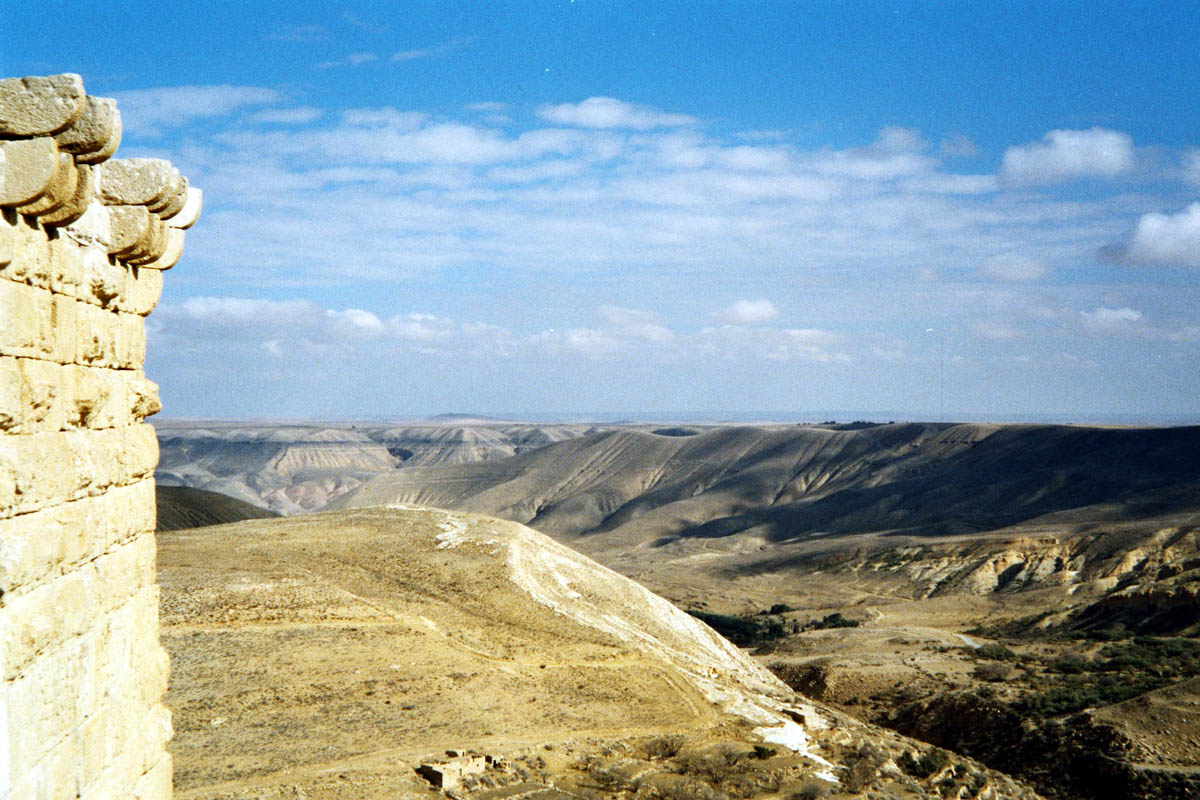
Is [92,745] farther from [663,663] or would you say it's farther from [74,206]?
[663,663]

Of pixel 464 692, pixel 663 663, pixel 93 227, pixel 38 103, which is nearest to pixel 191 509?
pixel 663 663

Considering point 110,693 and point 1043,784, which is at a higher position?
point 110,693

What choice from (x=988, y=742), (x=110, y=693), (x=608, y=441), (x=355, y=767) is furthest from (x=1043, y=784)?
(x=608, y=441)

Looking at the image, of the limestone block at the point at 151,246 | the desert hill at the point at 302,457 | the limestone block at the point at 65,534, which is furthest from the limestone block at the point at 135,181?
the desert hill at the point at 302,457

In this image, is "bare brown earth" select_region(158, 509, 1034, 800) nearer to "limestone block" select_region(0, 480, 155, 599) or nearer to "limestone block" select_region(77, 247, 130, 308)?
"limestone block" select_region(0, 480, 155, 599)

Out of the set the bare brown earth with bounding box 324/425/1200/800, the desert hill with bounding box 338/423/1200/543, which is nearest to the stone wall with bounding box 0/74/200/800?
the bare brown earth with bounding box 324/425/1200/800

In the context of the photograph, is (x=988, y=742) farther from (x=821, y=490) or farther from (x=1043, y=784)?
(x=821, y=490)
